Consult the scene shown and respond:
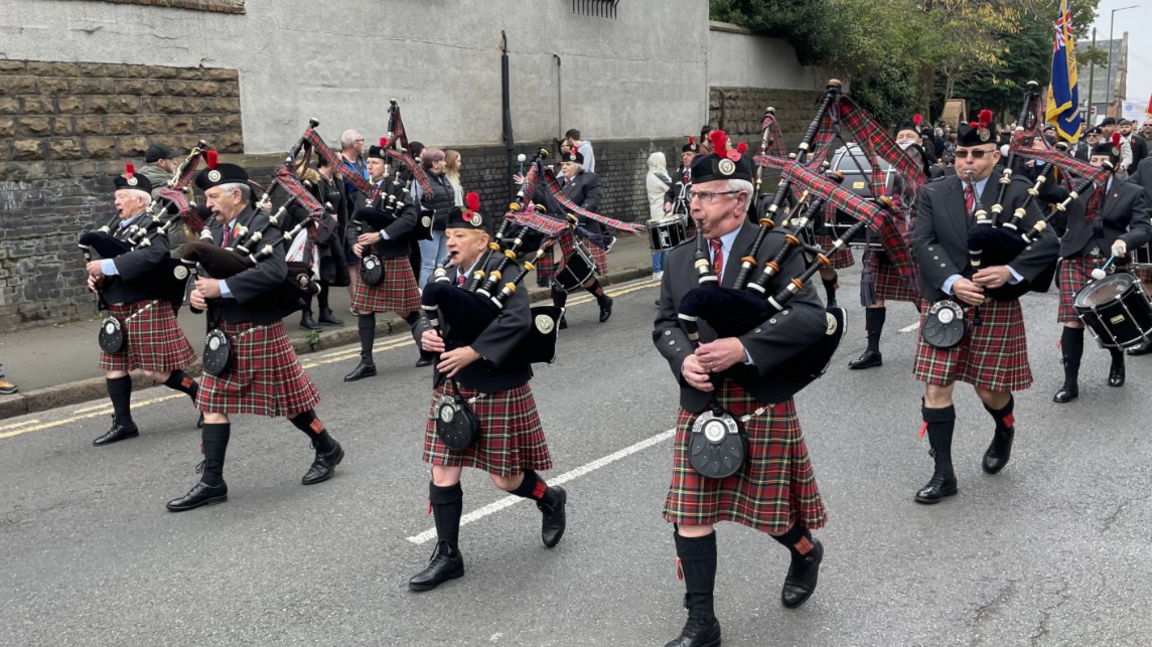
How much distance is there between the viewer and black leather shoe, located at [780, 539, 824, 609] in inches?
166

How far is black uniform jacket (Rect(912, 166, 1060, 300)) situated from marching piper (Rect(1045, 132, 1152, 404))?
2393 millimetres

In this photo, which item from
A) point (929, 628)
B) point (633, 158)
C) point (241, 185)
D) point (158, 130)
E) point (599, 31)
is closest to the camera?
point (929, 628)

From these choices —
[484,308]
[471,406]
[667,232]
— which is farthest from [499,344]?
[667,232]

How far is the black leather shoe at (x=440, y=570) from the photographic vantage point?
452 centimetres

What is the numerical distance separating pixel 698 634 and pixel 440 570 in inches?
50.2

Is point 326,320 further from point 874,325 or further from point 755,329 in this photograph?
point 755,329

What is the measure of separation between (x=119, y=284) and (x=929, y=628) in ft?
17.3

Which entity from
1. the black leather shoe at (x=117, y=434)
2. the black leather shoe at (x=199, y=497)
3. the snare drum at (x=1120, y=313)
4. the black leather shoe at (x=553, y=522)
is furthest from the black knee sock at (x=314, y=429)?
the snare drum at (x=1120, y=313)

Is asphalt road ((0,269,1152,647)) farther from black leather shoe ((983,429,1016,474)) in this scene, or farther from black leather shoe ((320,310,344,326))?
black leather shoe ((320,310,344,326))

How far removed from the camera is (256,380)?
222 inches

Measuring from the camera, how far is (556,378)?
8484 mm

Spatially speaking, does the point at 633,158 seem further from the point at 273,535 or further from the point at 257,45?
the point at 273,535

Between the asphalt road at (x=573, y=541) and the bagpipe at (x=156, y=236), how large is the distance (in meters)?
1.06

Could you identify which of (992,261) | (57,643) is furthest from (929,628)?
(57,643)
